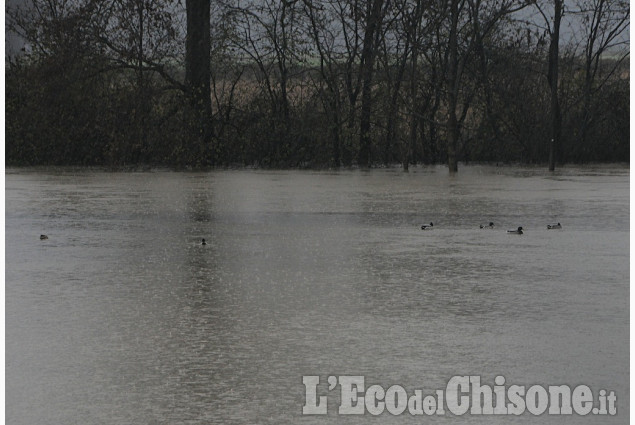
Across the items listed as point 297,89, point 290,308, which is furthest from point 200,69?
point 290,308

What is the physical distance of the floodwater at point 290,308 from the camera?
5.66 m

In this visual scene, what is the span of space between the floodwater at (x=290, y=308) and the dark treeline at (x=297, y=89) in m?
16.3

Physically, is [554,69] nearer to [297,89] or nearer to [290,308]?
[297,89]

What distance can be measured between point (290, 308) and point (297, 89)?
97.9 feet

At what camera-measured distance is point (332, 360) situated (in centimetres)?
632

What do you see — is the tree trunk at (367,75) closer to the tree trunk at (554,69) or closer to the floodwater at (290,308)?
the tree trunk at (554,69)

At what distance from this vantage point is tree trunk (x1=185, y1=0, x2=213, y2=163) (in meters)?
34.5

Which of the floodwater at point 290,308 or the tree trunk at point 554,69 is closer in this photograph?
the floodwater at point 290,308

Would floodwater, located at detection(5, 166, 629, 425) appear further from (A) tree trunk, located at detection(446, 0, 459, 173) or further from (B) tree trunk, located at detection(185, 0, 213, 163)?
(B) tree trunk, located at detection(185, 0, 213, 163)

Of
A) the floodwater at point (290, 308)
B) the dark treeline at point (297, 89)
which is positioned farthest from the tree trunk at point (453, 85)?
the floodwater at point (290, 308)

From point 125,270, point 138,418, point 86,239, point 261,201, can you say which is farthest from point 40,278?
point 261,201

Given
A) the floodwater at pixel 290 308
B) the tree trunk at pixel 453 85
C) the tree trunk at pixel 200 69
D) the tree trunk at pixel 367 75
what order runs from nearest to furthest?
the floodwater at pixel 290 308 < the tree trunk at pixel 453 85 < the tree trunk at pixel 200 69 < the tree trunk at pixel 367 75

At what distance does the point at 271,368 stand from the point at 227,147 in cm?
2900

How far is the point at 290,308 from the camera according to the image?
26.3 ft
